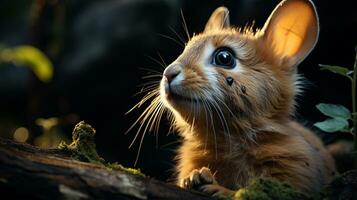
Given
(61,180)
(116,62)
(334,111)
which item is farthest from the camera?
(116,62)

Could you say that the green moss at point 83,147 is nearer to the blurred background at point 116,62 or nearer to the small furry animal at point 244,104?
the small furry animal at point 244,104

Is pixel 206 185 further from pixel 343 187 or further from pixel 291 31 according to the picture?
pixel 291 31

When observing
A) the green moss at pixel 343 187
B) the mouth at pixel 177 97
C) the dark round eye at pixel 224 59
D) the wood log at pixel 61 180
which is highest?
the dark round eye at pixel 224 59

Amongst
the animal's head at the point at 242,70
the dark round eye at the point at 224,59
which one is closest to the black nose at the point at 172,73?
the animal's head at the point at 242,70

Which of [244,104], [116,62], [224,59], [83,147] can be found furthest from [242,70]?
[116,62]

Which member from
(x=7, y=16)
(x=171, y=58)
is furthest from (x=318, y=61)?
(x=7, y=16)

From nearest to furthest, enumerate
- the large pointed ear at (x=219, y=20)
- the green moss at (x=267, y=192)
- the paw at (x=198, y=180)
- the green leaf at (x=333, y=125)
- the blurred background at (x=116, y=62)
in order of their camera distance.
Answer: the green moss at (x=267, y=192)
the paw at (x=198, y=180)
the green leaf at (x=333, y=125)
the large pointed ear at (x=219, y=20)
the blurred background at (x=116, y=62)

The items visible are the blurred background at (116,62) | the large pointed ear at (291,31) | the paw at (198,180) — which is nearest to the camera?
the paw at (198,180)
